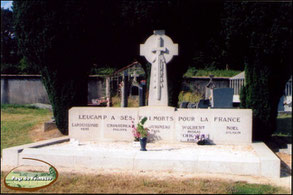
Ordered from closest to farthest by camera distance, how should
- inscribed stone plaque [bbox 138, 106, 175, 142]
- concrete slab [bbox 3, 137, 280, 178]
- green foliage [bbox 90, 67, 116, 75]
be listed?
concrete slab [bbox 3, 137, 280, 178], inscribed stone plaque [bbox 138, 106, 175, 142], green foliage [bbox 90, 67, 116, 75]

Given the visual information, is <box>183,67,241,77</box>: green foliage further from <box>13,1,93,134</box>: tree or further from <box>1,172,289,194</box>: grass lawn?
<box>1,172,289,194</box>: grass lawn

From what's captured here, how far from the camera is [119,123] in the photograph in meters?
8.62

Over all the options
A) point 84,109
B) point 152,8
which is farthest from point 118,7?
point 84,109

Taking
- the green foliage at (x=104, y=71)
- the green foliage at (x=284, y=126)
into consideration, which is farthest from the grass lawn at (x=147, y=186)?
the green foliage at (x=104, y=71)

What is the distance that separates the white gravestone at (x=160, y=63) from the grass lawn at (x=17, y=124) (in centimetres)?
406

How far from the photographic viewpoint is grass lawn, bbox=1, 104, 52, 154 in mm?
9830

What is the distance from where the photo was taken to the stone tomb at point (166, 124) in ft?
26.6

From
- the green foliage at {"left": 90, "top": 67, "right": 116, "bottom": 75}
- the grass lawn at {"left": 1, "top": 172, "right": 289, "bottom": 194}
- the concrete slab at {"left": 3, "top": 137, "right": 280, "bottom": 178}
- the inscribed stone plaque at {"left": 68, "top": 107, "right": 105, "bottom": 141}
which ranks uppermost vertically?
the green foliage at {"left": 90, "top": 67, "right": 116, "bottom": 75}

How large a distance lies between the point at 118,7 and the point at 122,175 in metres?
6.31

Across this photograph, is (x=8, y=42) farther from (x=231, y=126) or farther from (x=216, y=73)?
(x=231, y=126)

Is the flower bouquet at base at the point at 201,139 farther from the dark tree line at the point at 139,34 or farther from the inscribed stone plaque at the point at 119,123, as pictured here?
the dark tree line at the point at 139,34

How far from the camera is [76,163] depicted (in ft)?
20.9

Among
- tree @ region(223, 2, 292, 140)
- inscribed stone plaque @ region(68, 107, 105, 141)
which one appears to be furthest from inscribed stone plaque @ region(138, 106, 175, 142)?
tree @ region(223, 2, 292, 140)

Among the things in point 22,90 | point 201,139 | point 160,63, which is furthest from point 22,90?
point 201,139
